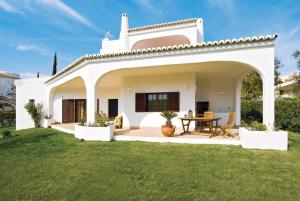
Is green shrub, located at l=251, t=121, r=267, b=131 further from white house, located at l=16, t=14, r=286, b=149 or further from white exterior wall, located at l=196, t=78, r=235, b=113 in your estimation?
white exterior wall, located at l=196, t=78, r=235, b=113

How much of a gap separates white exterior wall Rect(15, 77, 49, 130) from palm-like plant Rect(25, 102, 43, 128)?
21.4 inches

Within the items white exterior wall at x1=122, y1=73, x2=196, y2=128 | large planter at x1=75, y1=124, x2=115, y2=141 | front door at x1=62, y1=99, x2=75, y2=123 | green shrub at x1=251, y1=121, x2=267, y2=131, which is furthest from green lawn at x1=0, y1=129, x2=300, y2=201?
front door at x1=62, y1=99, x2=75, y2=123

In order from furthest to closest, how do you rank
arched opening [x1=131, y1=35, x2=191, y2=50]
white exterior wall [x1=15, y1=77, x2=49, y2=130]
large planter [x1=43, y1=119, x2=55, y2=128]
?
white exterior wall [x1=15, y1=77, x2=49, y2=130] → large planter [x1=43, y1=119, x2=55, y2=128] → arched opening [x1=131, y1=35, x2=191, y2=50]

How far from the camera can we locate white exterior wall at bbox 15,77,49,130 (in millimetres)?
17406

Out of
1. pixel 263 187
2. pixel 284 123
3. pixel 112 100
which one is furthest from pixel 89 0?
pixel 284 123

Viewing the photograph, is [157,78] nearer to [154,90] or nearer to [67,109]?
[154,90]

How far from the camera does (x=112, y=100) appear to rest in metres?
17.4

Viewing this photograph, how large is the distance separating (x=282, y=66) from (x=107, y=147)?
82.6 feet

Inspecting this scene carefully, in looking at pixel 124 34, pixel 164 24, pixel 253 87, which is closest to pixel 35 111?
pixel 124 34

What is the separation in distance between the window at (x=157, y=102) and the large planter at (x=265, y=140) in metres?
5.29

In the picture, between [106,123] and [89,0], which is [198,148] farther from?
[89,0]

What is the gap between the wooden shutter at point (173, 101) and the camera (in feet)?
40.0

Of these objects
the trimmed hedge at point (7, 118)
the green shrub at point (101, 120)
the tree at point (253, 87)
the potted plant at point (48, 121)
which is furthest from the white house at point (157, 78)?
the tree at point (253, 87)

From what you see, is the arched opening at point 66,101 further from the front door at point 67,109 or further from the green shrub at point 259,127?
the green shrub at point 259,127
